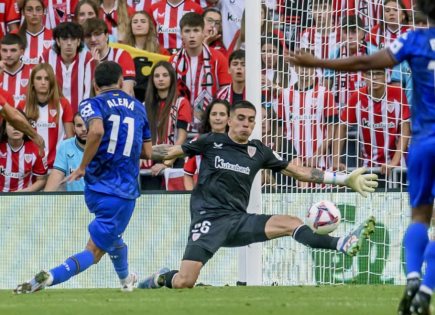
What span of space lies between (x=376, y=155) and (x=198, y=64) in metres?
3.05

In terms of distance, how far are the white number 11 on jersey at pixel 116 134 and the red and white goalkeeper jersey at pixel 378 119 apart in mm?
3574

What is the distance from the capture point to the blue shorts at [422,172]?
8.09 meters

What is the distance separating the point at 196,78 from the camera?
54.4 feet

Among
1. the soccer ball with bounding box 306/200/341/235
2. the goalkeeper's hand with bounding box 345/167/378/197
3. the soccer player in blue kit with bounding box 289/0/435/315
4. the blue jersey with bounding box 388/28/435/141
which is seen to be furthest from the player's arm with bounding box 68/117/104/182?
the blue jersey with bounding box 388/28/435/141

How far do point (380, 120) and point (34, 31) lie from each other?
556 centimetres

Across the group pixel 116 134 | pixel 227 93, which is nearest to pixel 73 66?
pixel 227 93

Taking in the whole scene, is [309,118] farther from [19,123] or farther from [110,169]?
[19,123]

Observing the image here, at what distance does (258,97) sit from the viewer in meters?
14.2

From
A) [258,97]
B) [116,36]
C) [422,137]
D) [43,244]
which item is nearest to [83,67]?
[116,36]

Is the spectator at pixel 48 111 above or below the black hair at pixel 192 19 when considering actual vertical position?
below

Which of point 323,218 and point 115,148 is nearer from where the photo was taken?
point 115,148

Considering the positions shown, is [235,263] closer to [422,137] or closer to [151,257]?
[151,257]

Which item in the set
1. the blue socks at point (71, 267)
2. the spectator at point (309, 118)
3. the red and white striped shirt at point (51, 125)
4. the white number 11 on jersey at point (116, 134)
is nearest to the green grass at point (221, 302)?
the blue socks at point (71, 267)

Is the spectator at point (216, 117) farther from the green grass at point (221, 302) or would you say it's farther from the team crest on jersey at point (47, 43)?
the team crest on jersey at point (47, 43)
